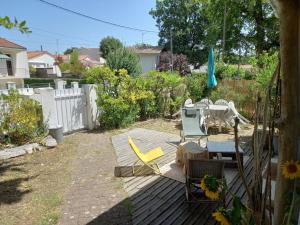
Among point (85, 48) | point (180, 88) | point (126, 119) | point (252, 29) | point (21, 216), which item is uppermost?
point (85, 48)

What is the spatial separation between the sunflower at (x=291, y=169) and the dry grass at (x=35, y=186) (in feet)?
11.1

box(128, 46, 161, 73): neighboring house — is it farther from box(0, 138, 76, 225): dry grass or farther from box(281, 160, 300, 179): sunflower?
box(281, 160, 300, 179): sunflower

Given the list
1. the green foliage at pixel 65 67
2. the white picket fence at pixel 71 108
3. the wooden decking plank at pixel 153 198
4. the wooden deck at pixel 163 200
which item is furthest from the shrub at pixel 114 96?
the green foliage at pixel 65 67

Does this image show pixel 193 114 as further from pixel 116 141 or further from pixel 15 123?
pixel 15 123

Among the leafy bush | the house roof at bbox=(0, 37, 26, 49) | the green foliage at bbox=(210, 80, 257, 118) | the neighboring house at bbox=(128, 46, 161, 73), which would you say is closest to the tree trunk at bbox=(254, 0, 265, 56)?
the green foliage at bbox=(210, 80, 257, 118)

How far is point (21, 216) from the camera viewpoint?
13.4 ft

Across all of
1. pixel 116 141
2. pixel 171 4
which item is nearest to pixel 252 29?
pixel 171 4

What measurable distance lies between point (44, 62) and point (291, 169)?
57708 millimetres

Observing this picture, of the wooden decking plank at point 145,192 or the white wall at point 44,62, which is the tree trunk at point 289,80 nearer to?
the wooden decking plank at point 145,192

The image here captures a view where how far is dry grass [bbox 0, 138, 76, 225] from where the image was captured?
13.4ft

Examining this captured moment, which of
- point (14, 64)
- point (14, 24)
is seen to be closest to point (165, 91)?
point (14, 24)

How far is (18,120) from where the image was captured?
22.9 feet

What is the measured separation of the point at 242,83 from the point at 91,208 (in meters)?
9.08

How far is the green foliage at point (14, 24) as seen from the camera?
2.44 meters
